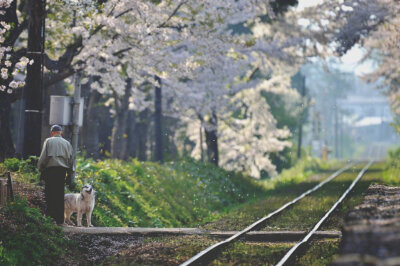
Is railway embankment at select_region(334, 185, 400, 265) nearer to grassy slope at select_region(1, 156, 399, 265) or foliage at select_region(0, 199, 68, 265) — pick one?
grassy slope at select_region(1, 156, 399, 265)

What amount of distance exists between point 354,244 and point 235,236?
627 centimetres

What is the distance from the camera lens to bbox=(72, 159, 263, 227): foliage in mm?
17922

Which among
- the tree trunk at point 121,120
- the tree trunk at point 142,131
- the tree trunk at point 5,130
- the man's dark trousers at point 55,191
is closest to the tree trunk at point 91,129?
the tree trunk at point 121,120

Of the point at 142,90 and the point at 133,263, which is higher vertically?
the point at 142,90

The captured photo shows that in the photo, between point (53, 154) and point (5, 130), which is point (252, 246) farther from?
point (5, 130)

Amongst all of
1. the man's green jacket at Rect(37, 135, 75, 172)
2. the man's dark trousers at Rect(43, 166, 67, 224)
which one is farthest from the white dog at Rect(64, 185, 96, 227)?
the man's green jacket at Rect(37, 135, 75, 172)

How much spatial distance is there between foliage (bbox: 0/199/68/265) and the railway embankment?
4.92 metres

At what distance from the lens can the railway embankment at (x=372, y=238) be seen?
6.46 m

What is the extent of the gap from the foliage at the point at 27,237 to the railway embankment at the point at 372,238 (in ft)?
16.1

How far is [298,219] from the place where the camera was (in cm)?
1759

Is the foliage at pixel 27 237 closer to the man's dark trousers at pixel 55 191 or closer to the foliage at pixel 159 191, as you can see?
the man's dark trousers at pixel 55 191

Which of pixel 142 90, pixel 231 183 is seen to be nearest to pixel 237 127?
pixel 142 90

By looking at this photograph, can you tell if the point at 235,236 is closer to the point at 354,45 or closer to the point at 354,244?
the point at 354,244

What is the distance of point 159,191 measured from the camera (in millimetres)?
22953
